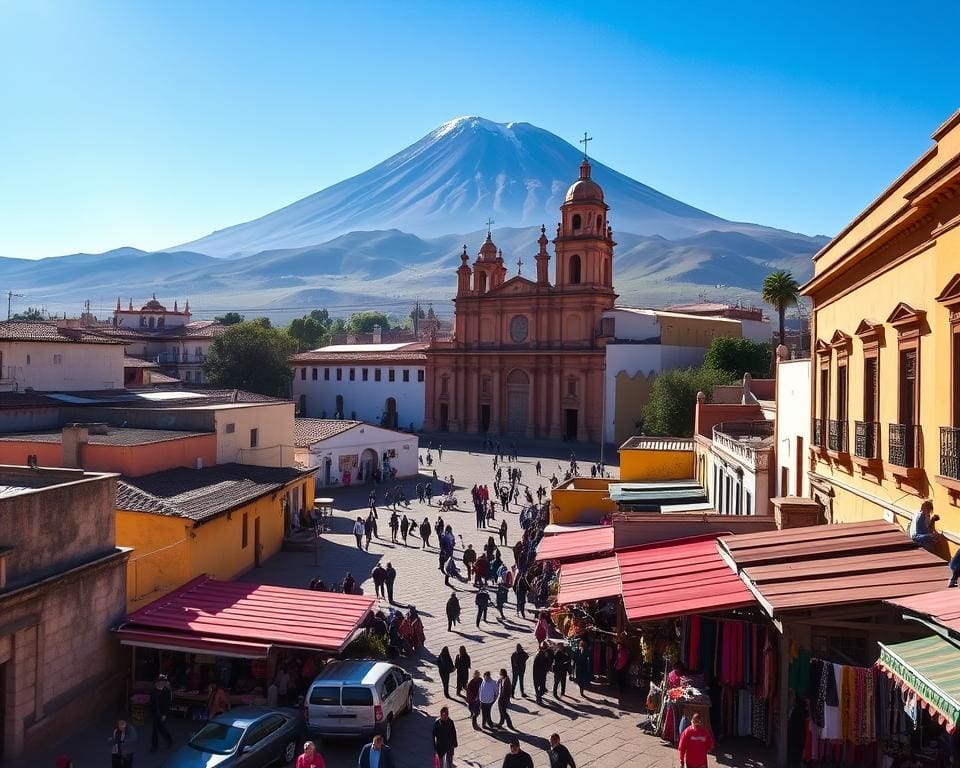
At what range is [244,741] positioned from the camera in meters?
11.8

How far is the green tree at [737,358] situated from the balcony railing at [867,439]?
3687cm

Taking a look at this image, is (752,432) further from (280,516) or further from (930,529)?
(930,529)

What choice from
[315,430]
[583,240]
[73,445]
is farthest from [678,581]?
[583,240]

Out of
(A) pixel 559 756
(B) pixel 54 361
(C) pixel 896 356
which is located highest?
(B) pixel 54 361

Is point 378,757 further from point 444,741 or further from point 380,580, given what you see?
point 380,580

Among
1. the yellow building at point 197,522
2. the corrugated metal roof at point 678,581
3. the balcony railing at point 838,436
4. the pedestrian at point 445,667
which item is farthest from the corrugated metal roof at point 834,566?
the yellow building at point 197,522

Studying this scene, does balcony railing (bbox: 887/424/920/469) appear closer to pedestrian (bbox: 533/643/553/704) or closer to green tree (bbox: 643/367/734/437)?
Answer: pedestrian (bbox: 533/643/553/704)

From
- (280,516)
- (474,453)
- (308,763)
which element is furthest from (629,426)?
(308,763)

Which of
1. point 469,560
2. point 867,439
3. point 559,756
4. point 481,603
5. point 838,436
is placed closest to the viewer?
point 559,756

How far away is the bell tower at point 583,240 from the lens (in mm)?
60938

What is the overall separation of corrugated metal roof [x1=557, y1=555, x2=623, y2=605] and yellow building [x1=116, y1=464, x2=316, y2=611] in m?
8.14

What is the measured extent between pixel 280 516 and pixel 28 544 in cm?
1456

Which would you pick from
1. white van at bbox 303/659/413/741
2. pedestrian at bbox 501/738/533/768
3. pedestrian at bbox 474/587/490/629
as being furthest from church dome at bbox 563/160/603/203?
pedestrian at bbox 501/738/533/768

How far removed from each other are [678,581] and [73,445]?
16468 millimetres
